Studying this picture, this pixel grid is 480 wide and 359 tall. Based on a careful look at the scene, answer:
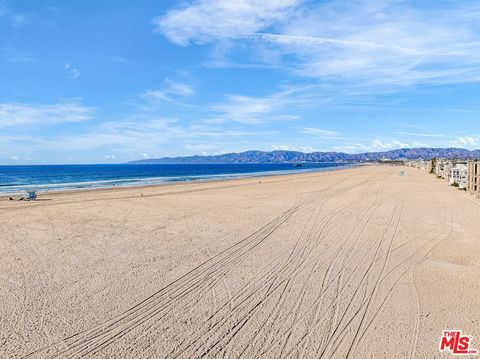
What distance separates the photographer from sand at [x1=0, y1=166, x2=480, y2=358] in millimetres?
3973

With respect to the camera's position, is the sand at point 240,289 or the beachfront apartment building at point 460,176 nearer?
the sand at point 240,289

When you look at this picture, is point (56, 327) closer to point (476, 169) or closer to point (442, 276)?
point (442, 276)

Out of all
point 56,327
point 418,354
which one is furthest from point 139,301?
point 418,354

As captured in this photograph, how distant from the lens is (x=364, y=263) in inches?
266

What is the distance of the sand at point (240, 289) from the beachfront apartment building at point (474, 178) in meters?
8.04

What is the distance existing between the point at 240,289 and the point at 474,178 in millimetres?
17508

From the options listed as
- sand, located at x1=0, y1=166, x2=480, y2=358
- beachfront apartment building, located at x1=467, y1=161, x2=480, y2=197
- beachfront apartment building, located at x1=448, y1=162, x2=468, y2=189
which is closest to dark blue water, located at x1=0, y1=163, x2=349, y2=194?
sand, located at x1=0, y1=166, x2=480, y2=358

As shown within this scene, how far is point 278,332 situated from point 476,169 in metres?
18.1

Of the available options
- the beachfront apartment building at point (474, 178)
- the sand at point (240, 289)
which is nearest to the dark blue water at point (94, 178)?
the sand at point (240, 289)

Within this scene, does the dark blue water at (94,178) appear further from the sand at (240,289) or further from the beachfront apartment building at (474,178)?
the beachfront apartment building at (474,178)

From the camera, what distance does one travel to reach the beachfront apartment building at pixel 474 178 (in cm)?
1733

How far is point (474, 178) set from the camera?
18.0 m

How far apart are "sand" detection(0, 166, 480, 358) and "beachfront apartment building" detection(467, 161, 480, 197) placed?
26.4 ft

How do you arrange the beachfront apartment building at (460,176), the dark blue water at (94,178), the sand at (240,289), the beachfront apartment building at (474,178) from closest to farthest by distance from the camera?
the sand at (240,289) → the beachfront apartment building at (474,178) → the beachfront apartment building at (460,176) → the dark blue water at (94,178)
